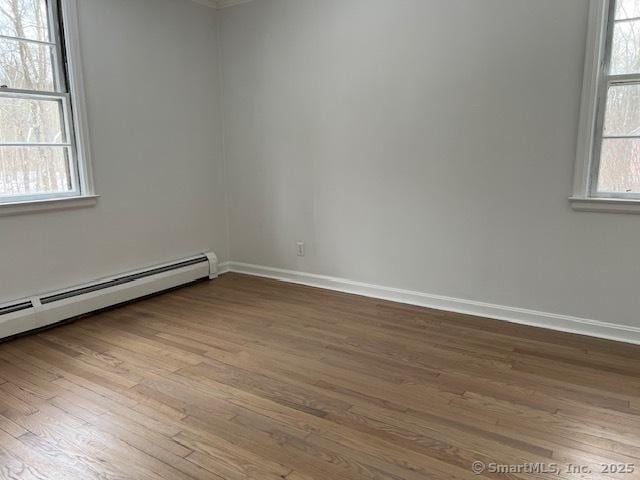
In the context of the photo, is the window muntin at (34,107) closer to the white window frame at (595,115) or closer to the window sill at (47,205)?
the window sill at (47,205)

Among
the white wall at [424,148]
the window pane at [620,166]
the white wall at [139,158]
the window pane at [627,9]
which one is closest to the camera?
the window pane at [627,9]

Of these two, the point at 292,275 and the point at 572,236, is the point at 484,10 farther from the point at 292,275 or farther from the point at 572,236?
the point at 292,275

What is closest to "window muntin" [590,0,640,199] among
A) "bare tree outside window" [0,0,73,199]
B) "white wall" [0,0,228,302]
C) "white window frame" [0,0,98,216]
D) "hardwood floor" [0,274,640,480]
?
"hardwood floor" [0,274,640,480]

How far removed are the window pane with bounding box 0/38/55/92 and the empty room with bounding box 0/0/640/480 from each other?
0.7 inches

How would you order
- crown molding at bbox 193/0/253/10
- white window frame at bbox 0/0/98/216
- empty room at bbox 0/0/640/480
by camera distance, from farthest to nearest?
crown molding at bbox 193/0/253/10, white window frame at bbox 0/0/98/216, empty room at bbox 0/0/640/480

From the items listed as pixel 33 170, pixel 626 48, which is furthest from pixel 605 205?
pixel 33 170

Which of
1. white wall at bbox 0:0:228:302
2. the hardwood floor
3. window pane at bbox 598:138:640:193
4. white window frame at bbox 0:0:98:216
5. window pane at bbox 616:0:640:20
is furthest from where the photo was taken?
white wall at bbox 0:0:228:302

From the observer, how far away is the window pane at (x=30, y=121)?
10.3 ft

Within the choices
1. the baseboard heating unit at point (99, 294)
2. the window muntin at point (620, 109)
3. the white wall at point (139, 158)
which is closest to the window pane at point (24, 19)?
the white wall at point (139, 158)

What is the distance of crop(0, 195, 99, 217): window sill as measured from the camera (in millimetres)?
3121

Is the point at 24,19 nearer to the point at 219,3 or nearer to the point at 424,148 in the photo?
the point at 219,3

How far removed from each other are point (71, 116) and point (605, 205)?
3.73 m

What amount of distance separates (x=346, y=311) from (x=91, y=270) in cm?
202

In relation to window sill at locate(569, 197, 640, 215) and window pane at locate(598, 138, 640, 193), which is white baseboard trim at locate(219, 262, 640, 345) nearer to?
window sill at locate(569, 197, 640, 215)
